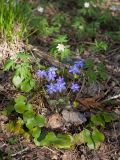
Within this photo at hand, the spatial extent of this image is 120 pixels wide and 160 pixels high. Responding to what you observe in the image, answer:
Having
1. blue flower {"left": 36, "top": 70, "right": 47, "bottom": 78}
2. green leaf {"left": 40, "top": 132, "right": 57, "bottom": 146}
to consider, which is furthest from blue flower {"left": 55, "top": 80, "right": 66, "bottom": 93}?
green leaf {"left": 40, "top": 132, "right": 57, "bottom": 146}

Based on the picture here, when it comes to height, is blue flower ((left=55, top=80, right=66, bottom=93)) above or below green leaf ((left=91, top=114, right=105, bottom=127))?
above

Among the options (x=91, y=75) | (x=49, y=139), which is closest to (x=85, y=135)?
(x=49, y=139)

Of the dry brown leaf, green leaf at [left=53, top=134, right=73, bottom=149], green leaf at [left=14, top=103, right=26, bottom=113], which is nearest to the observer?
green leaf at [left=53, top=134, right=73, bottom=149]

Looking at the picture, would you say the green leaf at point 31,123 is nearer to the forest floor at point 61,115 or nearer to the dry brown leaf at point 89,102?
the forest floor at point 61,115

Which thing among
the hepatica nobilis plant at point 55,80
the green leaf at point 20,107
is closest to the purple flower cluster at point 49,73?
the hepatica nobilis plant at point 55,80

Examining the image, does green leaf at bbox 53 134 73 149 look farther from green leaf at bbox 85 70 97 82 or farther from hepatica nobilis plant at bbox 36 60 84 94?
green leaf at bbox 85 70 97 82

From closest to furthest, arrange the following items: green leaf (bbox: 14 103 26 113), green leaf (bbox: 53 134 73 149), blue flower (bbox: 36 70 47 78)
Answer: green leaf (bbox: 53 134 73 149) → green leaf (bbox: 14 103 26 113) → blue flower (bbox: 36 70 47 78)

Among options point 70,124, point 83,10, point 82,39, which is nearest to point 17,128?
point 70,124

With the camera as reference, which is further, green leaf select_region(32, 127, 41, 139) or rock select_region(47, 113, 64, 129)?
rock select_region(47, 113, 64, 129)

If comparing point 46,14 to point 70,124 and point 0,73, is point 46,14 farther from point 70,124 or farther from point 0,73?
point 70,124
